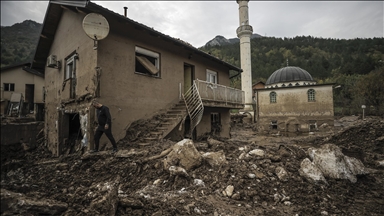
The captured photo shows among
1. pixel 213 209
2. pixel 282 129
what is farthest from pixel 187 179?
pixel 282 129

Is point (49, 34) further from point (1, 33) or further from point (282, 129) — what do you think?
point (282, 129)

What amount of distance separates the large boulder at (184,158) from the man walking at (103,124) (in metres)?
2.19

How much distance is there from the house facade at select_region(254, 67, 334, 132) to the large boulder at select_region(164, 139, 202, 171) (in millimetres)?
19827

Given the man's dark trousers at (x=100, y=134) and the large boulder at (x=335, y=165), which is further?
the man's dark trousers at (x=100, y=134)

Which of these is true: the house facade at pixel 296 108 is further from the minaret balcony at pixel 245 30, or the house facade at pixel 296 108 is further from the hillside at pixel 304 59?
the hillside at pixel 304 59

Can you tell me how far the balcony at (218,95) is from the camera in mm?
9617

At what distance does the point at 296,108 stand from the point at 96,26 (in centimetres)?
2170

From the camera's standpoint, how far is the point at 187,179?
468 cm

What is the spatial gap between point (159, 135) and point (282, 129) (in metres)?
18.9

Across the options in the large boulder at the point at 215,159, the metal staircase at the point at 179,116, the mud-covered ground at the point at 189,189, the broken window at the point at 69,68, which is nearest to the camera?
the mud-covered ground at the point at 189,189

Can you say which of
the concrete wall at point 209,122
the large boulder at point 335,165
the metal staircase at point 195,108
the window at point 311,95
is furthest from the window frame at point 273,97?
the large boulder at point 335,165

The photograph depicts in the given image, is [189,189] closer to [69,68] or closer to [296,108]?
[69,68]

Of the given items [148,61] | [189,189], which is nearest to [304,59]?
[148,61]

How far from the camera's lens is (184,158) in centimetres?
511
